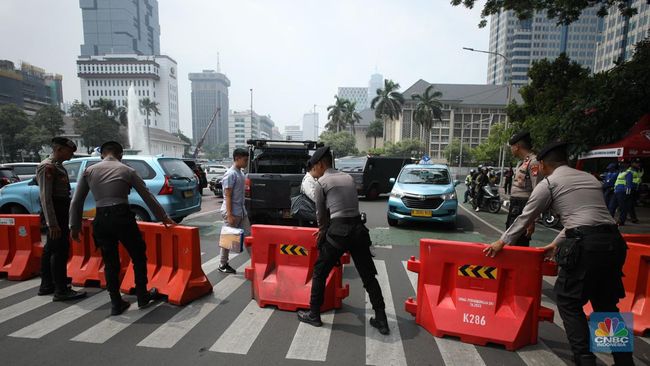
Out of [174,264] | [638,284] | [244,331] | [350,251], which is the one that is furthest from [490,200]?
[174,264]

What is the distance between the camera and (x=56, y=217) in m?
4.20

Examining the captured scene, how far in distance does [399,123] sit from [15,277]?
9225 centimetres

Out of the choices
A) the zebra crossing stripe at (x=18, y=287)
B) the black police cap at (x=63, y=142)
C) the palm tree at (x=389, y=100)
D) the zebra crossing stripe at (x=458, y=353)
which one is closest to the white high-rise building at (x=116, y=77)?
the palm tree at (x=389, y=100)

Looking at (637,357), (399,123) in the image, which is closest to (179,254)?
(637,357)

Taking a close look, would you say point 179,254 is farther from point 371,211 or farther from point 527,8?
point 527,8

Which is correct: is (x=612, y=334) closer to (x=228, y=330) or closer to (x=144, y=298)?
(x=228, y=330)

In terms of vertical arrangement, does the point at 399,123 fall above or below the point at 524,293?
above

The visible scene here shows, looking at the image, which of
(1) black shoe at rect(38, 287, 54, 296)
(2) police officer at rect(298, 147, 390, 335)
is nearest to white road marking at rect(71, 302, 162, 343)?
(1) black shoe at rect(38, 287, 54, 296)

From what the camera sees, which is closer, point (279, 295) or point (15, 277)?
point (279, 295)

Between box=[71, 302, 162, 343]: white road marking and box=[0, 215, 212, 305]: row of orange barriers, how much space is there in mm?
357

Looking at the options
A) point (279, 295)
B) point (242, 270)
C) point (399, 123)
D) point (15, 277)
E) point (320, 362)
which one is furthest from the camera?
point (399, 123)

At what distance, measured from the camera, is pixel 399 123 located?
91.8 meters

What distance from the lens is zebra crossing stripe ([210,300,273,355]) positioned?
125 inches

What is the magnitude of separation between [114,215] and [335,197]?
2450mm
